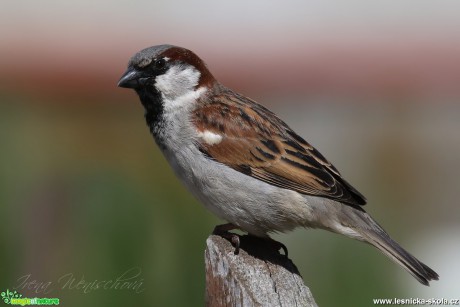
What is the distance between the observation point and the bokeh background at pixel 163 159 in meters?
4.42

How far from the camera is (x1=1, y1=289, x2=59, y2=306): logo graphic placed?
12.4 feet

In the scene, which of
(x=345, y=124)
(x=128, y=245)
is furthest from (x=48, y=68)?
(x=128, y=245)

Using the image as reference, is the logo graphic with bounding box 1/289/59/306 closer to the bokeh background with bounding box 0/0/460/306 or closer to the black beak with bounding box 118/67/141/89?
the bokeh background with bounding box 0/0/460/306

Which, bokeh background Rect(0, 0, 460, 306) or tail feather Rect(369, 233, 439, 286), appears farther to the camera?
bokeh background Rect(0, 0, 460, 306)

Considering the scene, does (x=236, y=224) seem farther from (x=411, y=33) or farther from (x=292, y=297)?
(x=411, y=33)

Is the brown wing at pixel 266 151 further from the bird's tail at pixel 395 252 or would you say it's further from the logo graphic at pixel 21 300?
the logo graphic at pixel 21 300

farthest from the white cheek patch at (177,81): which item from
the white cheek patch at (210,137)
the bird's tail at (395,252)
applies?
the bird's tail at (395,252)

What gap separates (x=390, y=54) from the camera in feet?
25.8

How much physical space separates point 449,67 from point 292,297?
5.23 metres

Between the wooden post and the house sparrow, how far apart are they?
0.55 m

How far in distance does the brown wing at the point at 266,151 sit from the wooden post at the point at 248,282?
63 centimetres

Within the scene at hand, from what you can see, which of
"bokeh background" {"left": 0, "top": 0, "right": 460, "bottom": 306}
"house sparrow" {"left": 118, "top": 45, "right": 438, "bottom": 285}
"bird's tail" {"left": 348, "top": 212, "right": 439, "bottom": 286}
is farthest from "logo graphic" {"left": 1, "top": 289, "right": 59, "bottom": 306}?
"bird's tail" {"left": 348, "top": 212, "right": 439, "bottom": 286}

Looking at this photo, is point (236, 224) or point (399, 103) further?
point (399, 103)

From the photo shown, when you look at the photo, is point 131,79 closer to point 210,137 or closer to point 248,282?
point 210,137
